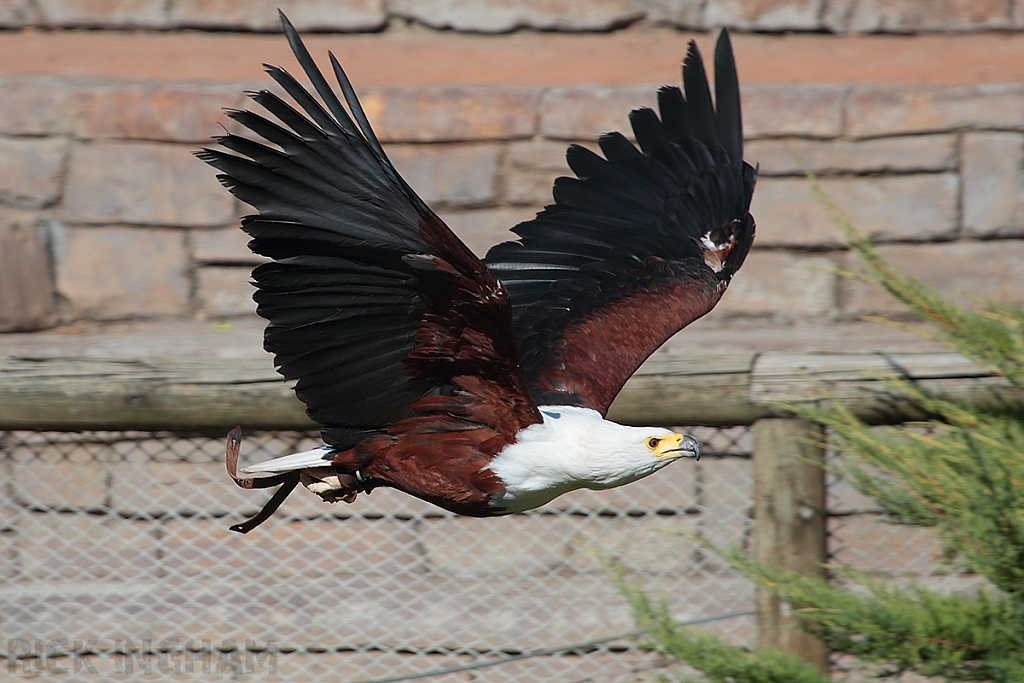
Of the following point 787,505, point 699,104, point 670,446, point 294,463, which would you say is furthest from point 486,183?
point 670,446

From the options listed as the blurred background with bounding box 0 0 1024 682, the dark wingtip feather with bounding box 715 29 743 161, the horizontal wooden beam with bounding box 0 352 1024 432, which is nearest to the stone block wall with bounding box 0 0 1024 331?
the blurred background with bounding box 0 0 1024 682

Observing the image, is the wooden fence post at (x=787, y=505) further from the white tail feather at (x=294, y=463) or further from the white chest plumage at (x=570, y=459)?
the white tail feather at (x=294, y=463)

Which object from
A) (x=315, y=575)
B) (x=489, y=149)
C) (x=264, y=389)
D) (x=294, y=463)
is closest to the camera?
(x=294, y=463)

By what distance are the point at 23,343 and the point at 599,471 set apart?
3515 mm

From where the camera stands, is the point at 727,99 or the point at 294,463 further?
the point at 727,99

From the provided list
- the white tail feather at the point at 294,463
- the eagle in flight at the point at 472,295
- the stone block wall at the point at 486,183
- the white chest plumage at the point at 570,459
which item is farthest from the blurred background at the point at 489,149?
the white chest plumage at the point at 570,459

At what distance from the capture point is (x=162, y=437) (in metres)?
3.23

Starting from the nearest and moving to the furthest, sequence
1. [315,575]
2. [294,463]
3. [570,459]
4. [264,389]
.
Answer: [570,459] → [294,463] → [264,389] → [315,575]

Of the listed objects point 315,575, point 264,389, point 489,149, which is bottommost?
point 315,575

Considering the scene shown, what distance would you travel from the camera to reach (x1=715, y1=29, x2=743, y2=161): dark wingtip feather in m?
3.58

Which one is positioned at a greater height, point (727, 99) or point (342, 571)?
point (727, 99)

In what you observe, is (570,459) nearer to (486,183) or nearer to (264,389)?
(264,389)

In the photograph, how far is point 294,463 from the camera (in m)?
2.87

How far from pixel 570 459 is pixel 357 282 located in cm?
61
